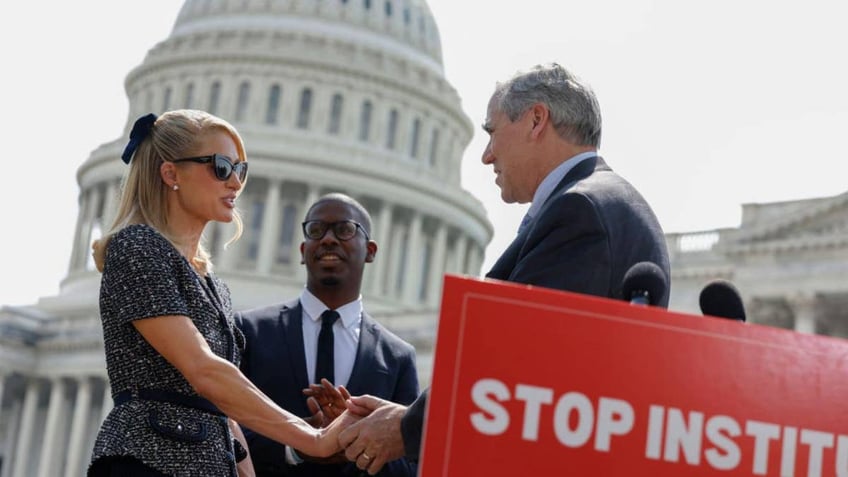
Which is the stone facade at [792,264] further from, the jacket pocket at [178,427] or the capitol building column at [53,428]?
the capitol building column at [53,428]

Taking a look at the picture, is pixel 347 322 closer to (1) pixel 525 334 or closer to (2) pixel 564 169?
(2) pixel 564 169

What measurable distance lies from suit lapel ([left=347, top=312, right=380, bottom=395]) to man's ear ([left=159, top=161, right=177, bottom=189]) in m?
2.19

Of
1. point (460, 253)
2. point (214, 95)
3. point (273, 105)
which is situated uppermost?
point (214, 95)

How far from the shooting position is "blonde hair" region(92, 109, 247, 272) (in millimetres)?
5613

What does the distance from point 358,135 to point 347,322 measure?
260 ft

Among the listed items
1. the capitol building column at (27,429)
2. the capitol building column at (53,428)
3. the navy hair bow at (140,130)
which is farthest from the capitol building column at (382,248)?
the navy hair bow at (140,130)

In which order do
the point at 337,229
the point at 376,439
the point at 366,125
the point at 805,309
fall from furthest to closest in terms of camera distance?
the point at 366,125
the point at 805,309
the point at 337,229
the point at 376,439

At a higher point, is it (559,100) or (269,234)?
(269,234)

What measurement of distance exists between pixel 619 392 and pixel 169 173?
8.02 feet

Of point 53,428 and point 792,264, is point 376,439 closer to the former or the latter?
point 792,264

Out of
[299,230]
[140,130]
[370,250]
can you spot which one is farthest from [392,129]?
[140,130]

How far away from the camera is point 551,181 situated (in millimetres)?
5789

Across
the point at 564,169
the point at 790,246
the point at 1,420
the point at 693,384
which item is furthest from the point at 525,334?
the point at 1,420

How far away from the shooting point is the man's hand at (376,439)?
5312 millimetres
